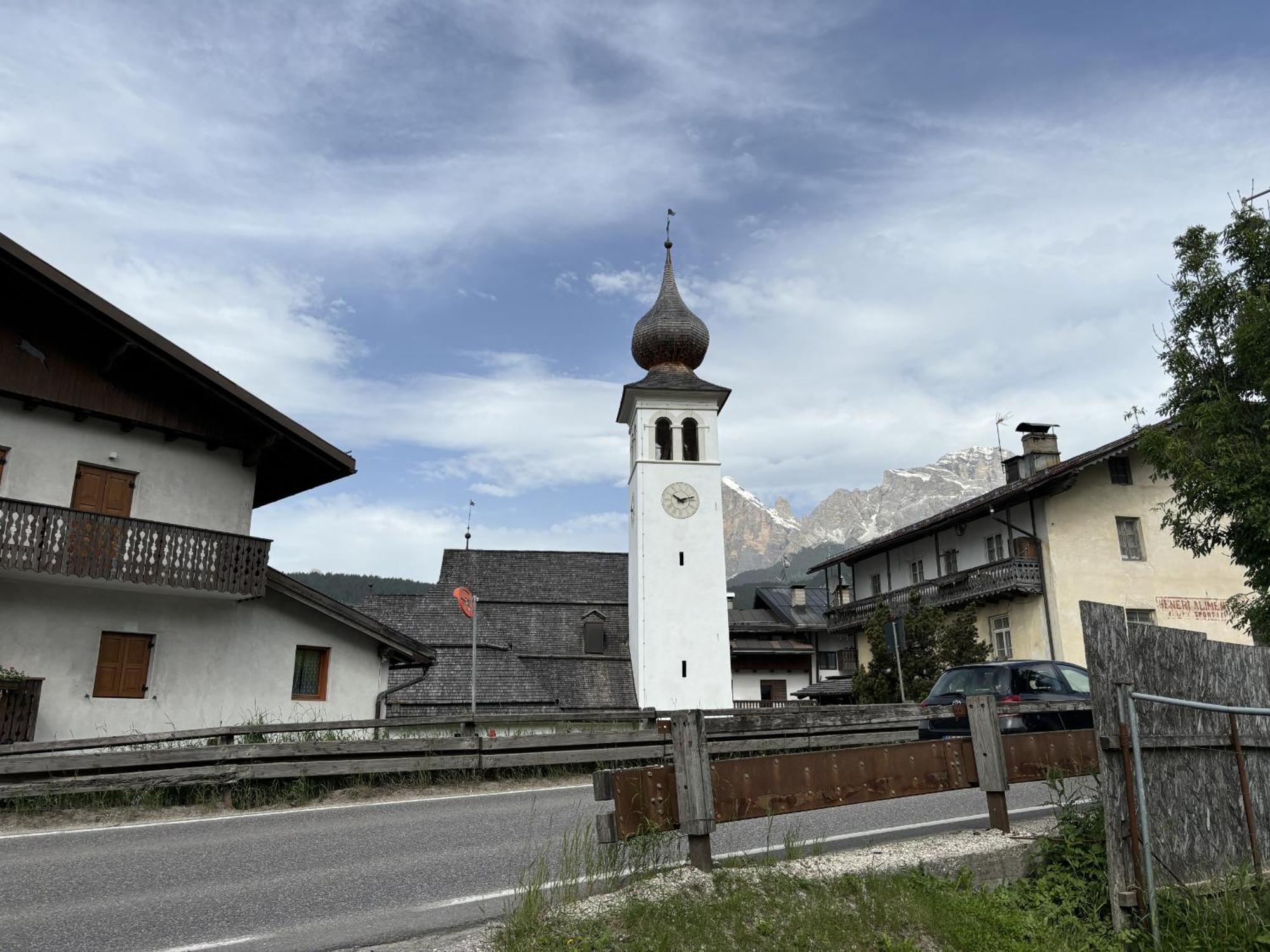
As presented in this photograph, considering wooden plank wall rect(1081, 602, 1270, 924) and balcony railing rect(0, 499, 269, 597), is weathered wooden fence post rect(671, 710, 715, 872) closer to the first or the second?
wooden plank wall rect(1081, 602, 1270, 924)

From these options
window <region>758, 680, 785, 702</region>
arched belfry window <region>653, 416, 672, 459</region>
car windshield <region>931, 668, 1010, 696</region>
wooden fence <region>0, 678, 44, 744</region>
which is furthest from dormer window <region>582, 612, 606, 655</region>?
car windshield <region>931, 668, 1010, 696</region>

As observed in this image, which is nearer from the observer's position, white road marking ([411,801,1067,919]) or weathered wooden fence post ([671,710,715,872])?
weathered wooden fence post ([671,710,715,872])

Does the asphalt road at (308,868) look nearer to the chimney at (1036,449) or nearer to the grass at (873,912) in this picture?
the grass at (873,912)

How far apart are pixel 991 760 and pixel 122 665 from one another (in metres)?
15.3

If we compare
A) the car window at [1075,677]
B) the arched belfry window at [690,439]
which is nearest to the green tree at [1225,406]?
the car window at [1075,677]

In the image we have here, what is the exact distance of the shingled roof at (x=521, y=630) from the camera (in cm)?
3528

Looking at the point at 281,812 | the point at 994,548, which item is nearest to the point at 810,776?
the point at 281,812

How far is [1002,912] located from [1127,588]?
94.1 ft

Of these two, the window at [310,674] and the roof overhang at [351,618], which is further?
the window at [310,674]

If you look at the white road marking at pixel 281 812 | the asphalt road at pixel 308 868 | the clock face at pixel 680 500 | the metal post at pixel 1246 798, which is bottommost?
the asphalt road at pixel 308 868

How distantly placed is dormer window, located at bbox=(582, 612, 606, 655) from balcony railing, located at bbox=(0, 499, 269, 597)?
29.1m

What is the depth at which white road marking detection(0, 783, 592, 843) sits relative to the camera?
9.33m

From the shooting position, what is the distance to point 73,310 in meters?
16.5

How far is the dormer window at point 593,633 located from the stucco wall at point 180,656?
2596cm
